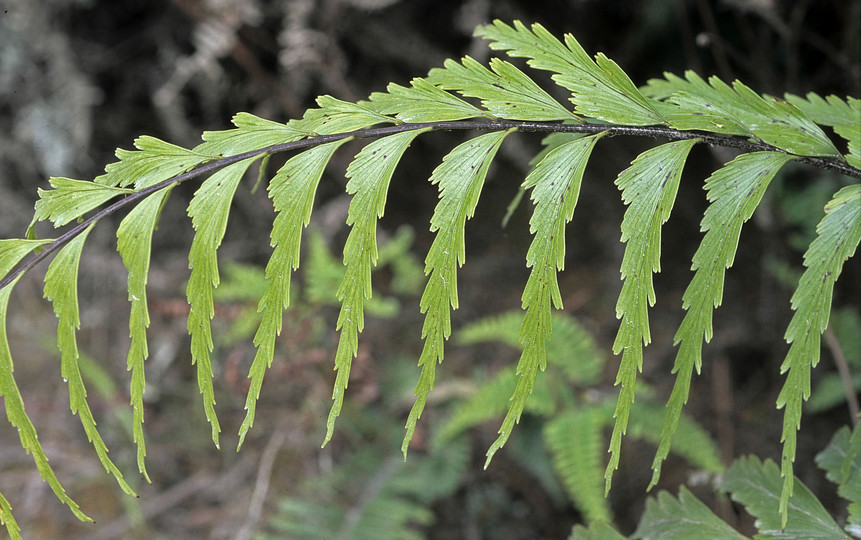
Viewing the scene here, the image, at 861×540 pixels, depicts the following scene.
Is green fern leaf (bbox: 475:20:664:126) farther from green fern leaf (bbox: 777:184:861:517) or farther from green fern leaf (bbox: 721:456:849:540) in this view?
green fern leaf (bbox: 721:456:849:540)

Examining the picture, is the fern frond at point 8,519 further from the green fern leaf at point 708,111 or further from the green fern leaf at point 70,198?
the green fern leaf at point 708,111

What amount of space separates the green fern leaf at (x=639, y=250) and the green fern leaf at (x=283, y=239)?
42 cm

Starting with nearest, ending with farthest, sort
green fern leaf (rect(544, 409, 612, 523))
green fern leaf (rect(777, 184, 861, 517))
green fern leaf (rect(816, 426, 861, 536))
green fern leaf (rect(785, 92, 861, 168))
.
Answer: green fern leaf (rect(777, 184, 861, 517)) < green fern leaf (rect(816, 426, 861, 536)) < green fern leaf (rect(785, 92, 861, 168)) < green fern leaf (rect(544, 409, 612, 523))

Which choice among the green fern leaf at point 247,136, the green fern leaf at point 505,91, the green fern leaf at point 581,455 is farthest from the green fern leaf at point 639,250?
the green fern leaf at point 581,455

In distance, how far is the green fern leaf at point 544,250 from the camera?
0.87m

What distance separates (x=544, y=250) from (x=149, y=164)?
1.88 ft

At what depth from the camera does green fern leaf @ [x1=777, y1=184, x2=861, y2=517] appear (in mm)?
855

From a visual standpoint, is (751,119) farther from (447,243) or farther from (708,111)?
(447,243)

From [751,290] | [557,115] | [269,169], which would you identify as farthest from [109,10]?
[751,290]

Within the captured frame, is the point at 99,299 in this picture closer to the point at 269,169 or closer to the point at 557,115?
the point at 269,169

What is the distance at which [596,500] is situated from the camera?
1.86 meters

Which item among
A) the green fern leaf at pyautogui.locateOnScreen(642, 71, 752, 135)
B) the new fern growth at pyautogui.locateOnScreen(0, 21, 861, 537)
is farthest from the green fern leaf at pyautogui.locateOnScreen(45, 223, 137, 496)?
the green fern leaf at pyautogui.locateOnScreen(642, 71, 752, 135)

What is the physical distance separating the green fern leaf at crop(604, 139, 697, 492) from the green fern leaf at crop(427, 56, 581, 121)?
0.13 m

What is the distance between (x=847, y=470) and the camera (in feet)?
3.38
